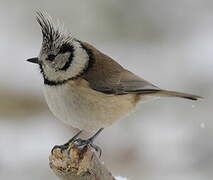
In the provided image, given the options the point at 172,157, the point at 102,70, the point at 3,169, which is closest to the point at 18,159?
the point at 3,169

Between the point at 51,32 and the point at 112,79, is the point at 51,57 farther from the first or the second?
the point at 112,79

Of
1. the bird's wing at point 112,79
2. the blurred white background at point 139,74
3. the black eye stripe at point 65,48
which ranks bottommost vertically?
the blurred white background at point 139,74

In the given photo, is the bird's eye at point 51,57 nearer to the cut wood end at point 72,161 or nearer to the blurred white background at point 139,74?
the cut wood end at point 72,161

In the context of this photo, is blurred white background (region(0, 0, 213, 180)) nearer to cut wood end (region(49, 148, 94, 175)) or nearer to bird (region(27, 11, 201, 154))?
bird (region(27, 11, 201, 154))

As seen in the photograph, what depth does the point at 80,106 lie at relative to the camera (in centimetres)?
366

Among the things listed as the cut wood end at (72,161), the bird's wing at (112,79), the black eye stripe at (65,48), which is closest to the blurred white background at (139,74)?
the bird's wing at (112,79)

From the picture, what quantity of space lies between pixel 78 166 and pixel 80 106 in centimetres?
74

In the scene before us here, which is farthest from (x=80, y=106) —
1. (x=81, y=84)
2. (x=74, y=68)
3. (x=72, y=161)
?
(x=72, y=161)

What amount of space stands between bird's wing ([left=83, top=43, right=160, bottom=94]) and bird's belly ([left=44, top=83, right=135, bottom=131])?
11 cm

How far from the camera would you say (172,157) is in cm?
615

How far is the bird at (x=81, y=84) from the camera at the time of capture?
3.64 m

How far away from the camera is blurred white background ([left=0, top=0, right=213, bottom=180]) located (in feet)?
19.7

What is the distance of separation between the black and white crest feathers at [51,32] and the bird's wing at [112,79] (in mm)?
290

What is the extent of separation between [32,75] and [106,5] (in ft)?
3.98
